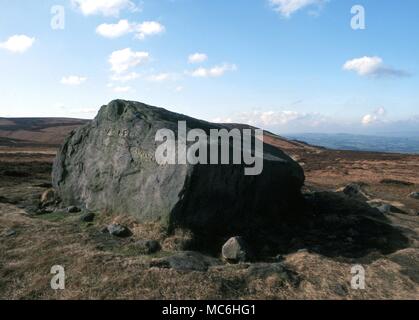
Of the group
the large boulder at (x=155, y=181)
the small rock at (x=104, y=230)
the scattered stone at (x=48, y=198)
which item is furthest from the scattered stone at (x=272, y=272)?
the scattered stone at (x=48, y=198)

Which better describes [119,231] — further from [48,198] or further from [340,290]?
[340,290]

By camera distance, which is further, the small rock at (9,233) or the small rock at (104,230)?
the small rock at (104,230)

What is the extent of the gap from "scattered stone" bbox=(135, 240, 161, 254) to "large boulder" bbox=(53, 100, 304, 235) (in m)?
0.93

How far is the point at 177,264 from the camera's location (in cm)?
1264

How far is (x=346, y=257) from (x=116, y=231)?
8.34m

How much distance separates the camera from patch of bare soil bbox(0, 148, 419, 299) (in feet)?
37.2

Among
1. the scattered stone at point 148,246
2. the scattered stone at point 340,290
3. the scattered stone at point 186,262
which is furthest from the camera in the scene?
the scattered stone at point 148,246

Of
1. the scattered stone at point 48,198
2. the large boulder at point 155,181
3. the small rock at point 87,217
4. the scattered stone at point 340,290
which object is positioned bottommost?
the scattered stone at point 340,290

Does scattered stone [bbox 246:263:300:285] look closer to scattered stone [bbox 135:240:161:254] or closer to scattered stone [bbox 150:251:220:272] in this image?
scattered stone [bbox 150:251:220:272]

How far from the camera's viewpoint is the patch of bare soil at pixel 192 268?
37.2 feet

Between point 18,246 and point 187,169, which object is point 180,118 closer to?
point 187,169

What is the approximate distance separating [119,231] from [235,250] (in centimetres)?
449

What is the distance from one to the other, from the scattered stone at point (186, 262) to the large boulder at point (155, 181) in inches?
59.3

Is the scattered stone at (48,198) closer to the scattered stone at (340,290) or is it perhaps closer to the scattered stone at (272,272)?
the scattered stone at (272,272)
